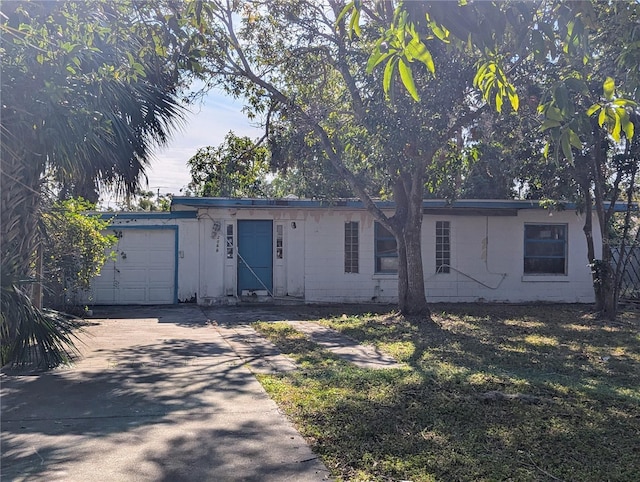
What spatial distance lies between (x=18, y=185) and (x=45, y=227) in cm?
102

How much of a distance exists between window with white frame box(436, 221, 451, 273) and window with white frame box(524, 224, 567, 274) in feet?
7.35

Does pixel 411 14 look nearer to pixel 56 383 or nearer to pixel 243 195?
pixel 56 383

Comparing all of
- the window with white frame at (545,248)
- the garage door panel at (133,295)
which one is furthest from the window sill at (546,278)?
the garage door panel at (133,295)

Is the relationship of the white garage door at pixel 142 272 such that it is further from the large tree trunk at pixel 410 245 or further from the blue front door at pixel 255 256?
the large tree trunk at pixel 410 245

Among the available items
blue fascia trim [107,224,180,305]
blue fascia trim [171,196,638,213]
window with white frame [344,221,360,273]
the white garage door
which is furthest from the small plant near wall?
window with white frame [344,221,360,273]

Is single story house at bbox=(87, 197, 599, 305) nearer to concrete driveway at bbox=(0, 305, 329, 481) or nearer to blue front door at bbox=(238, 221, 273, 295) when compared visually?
blue front door at bbox=(238, 221, 273, 295)

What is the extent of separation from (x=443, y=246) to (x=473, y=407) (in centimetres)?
1138

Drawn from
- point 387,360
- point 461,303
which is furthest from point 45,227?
point 461,303

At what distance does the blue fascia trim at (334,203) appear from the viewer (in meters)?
15.7

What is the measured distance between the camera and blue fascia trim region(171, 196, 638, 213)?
1568 centimetres

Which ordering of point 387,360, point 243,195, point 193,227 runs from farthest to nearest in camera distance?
point 243,195 → point 193,227 → point 387,360

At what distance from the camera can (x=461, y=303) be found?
56.0 feet

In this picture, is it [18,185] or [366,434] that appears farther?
[18,185]

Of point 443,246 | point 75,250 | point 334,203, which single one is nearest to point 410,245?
point 334,203
